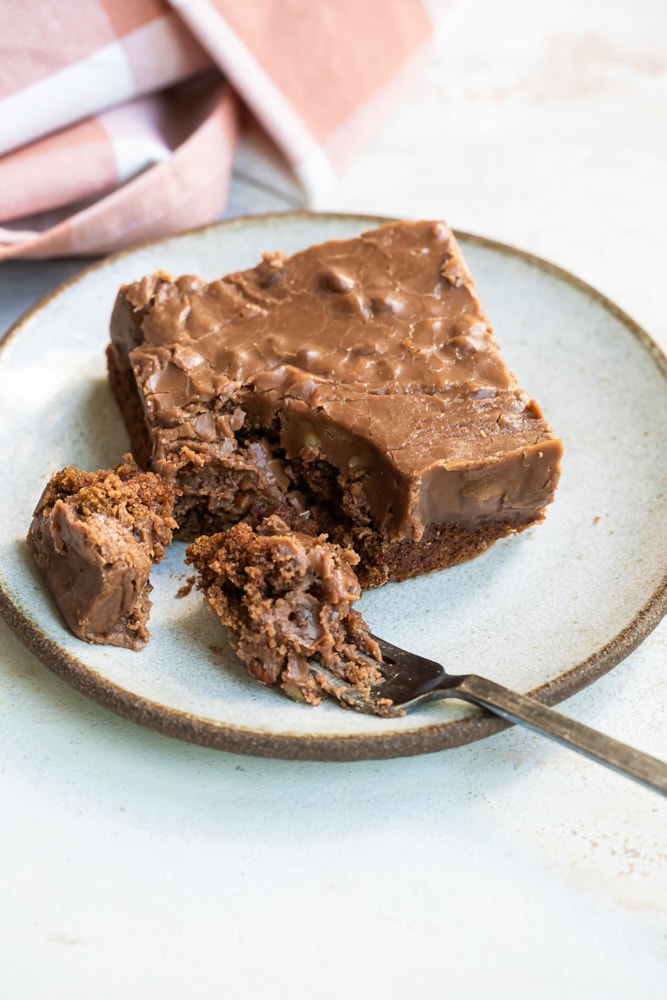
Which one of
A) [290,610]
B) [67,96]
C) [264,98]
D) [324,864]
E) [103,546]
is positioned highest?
[67,96]

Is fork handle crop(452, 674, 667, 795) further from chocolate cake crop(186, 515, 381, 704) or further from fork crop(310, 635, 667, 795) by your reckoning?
chocolate cake crop(186, 515, 381, 704)

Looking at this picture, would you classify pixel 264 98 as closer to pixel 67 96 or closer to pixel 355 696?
pixel 67 96

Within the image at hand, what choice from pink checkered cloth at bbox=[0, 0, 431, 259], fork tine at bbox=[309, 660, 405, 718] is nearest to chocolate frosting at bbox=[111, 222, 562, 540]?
fork tine at bbox=[309, 660, 405, 718]

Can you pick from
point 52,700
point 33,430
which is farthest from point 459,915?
point 33,430

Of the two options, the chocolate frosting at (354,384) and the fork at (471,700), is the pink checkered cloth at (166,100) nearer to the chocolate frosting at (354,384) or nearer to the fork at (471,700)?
the chocolate frosting at (354,384)

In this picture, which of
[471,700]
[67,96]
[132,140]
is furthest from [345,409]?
[67,96]

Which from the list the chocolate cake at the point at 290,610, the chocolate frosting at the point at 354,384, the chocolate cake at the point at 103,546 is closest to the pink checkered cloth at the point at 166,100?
the chocolate frosting at the point at 354,384

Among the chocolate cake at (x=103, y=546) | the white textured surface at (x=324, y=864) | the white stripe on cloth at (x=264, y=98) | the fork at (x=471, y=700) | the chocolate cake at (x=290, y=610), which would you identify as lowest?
the white textured surface at (x=324, y=864)
